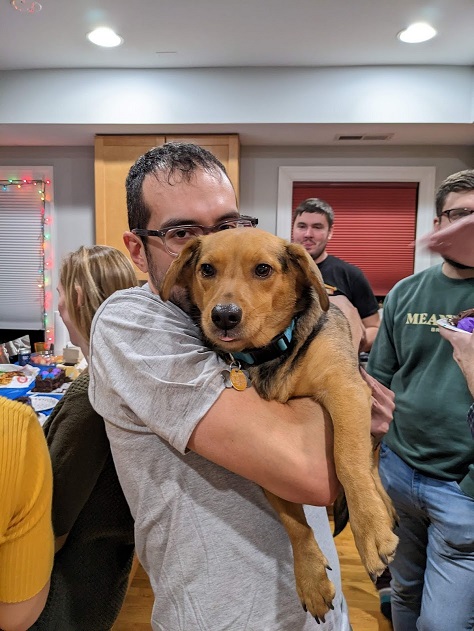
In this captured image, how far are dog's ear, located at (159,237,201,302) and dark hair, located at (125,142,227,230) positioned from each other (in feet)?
0.41

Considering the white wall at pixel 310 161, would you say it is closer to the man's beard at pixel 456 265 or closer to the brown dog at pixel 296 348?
the man's beard at pixel 456 265

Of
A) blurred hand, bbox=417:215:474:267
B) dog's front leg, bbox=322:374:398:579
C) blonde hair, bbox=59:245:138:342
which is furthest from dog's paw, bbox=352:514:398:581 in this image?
blonde hair, bbox=59:245:138:342

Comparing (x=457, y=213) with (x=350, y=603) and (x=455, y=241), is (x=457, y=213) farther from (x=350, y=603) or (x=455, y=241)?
(x=350, y=603)

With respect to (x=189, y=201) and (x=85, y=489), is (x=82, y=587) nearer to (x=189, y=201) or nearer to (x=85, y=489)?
(x=85, y=489)

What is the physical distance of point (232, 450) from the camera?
75 centimetres

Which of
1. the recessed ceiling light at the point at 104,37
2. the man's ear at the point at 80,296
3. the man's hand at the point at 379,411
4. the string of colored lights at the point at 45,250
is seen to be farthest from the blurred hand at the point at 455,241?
the string of colored lights at the point at 45,250

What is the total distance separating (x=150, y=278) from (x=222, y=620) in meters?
0.68

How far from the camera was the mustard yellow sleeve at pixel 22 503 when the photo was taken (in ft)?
2.52

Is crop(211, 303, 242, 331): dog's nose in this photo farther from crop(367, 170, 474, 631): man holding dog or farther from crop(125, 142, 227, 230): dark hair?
crop(367, 170, 474, 631): man holding dog

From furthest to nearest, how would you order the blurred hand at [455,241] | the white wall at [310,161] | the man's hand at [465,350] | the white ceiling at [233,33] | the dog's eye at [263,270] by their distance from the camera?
the white wall at [310,161]
the white ceiling at [233,33]
the blurred hand at [455,241]
the man's hand at [465,350]
the dog's eye at [263,270]

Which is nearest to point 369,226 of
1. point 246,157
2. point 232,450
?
point 246,157

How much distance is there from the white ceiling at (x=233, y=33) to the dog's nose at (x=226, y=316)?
2.32m

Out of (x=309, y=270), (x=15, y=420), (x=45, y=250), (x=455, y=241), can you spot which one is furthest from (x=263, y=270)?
(x=45, y=250)

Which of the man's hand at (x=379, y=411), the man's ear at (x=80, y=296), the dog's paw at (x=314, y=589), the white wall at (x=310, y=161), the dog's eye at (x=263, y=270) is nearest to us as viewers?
the dog's paw at (x=314, y=589)
